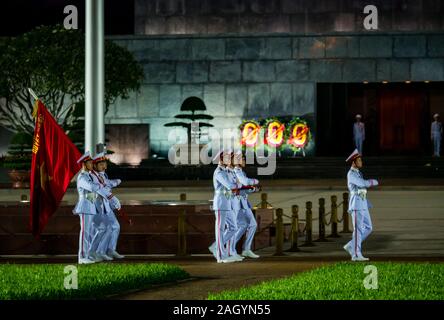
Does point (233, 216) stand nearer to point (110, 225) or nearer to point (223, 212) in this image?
point (223, 212)

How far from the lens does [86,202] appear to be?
2028cm

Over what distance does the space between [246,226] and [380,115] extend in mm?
37842

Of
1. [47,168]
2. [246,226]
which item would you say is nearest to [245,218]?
[246,226]

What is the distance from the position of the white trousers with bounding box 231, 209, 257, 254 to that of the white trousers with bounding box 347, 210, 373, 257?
181 centimetres

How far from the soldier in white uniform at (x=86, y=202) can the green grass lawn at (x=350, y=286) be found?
452cm

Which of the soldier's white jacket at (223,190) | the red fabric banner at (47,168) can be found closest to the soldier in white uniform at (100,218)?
the red fabric banner at (47,168)

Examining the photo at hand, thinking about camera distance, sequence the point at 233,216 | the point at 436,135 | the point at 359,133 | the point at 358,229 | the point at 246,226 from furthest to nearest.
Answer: the point at 359,133, the point at 436,135, the point at 246,226, the point at 233,216, the point at 358,229

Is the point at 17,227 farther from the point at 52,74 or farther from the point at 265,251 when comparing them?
the point at 52,74

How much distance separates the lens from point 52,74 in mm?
48719

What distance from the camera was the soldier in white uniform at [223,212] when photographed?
67.1ft

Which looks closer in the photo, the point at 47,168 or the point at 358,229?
the point at 358,229

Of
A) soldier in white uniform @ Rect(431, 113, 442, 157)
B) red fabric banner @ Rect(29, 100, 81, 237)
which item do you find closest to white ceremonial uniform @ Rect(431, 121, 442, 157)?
soldier in white uniform @ Rect(431, 113, 442, 157)

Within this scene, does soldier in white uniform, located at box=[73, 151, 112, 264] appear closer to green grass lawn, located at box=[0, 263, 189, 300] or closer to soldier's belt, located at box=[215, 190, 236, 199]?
green grass lawn, located at box=[0, 263, 189, 300]

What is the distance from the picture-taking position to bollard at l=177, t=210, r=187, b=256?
2164 cm
